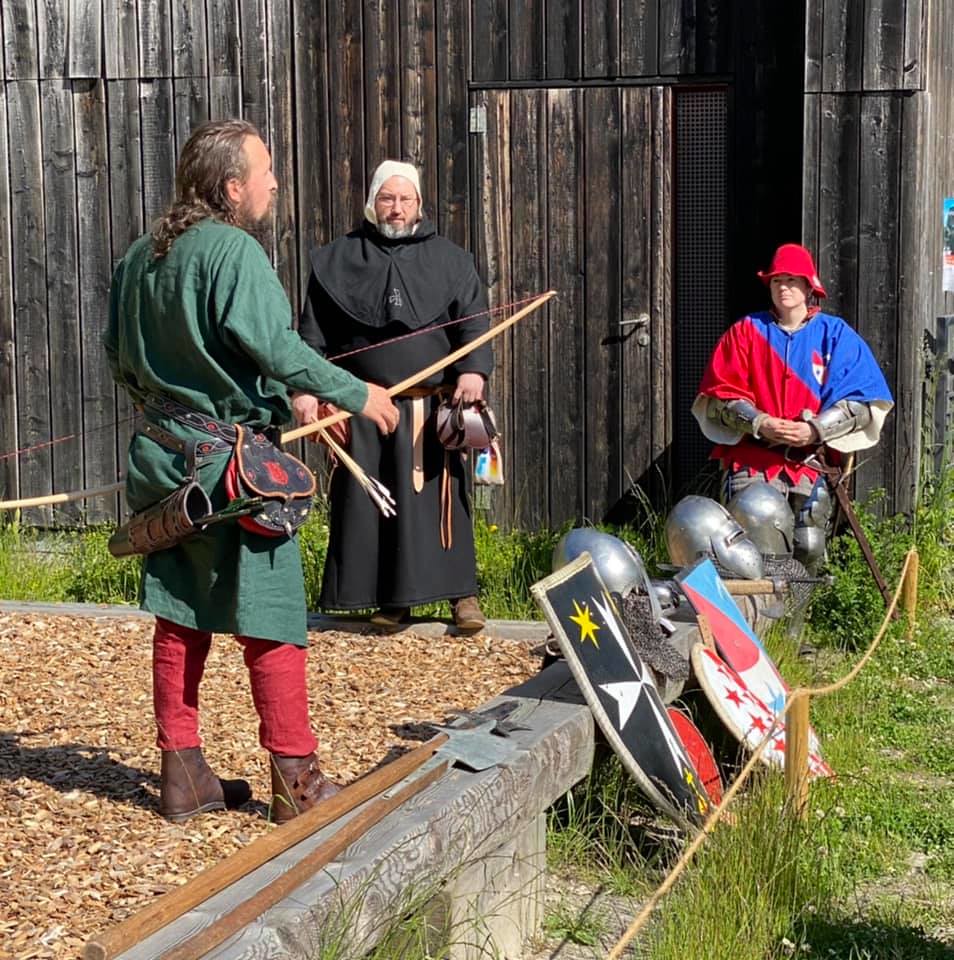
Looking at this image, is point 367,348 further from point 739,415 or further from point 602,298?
point 602,298

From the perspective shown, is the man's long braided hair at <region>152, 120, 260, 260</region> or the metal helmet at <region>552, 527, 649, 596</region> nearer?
the man's long braided hair at <region>152, 120, 260, 260</region>

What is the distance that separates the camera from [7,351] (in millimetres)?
9203

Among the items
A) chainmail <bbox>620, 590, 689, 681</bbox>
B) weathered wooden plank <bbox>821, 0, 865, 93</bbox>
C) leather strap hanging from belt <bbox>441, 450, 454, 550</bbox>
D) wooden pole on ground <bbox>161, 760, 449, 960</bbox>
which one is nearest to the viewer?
wooden pole on ground <bbox>161, 760, 449, 960</bbox>

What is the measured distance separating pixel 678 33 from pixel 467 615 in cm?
325

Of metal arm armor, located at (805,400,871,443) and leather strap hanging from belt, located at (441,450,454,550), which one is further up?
metal arm armor, located at (805,400,871,443)

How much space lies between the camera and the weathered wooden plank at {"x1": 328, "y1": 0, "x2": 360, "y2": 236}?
8758 millimetres

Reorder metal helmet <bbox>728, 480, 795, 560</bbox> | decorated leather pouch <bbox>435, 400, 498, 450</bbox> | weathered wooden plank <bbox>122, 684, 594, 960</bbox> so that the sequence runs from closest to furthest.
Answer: weathered wooden plank <bbox>122, 684, 594, 960</bbox>, decorated leather pouch <bbox>435, 400, 498, 450</bbox>, metal helmet <bbox>728, 480, 795, 560</bbox>

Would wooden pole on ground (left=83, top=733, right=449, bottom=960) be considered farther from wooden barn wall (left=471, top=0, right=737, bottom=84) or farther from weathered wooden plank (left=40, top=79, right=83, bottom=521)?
weathered wooden plank (left=40, top=79, right=83, bottom=521)

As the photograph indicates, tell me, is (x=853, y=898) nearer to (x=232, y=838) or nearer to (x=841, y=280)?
(x=232, y=838)

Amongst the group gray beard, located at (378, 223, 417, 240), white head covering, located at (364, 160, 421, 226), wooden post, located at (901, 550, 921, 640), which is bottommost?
wooden post, located at (901, 550, 921, 640)

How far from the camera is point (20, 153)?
29.7 feet

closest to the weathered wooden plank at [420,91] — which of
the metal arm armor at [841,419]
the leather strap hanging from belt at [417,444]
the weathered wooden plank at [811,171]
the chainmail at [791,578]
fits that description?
the weathered wooden plank at [811,171]

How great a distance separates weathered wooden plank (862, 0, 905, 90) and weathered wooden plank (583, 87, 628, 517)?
1.27 m

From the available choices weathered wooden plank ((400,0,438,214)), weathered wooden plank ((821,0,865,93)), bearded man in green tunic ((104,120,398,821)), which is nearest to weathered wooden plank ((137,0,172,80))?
weathered wooden plank ((400,0,438,214))
